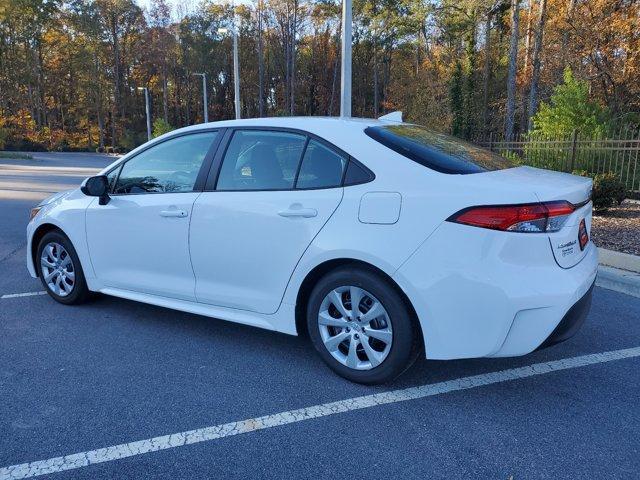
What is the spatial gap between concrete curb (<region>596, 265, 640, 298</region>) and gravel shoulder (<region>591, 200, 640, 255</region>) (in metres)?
1.12

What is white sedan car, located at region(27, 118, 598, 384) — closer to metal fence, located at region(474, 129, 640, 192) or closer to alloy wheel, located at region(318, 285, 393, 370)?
alloy wheel, located at region(318, 285, 393, 370)

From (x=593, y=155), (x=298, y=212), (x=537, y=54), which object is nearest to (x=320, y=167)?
(x=298, y=212)

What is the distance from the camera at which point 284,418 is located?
117 inches

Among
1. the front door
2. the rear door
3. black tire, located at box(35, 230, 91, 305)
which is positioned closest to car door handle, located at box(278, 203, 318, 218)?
the rear door

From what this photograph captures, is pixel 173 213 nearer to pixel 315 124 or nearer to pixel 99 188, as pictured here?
pixel 99 188

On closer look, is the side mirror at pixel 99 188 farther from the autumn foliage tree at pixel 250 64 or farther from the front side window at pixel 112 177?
the autumn foliage tree at pixel 250 64

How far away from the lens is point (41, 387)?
332 cm

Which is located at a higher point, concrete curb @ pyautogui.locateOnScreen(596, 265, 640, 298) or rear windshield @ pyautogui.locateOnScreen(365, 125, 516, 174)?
rear windshield @ pyautogui.locateOnScreen(365, 125, 516, 174)

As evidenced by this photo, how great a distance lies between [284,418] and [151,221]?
1.92 meters

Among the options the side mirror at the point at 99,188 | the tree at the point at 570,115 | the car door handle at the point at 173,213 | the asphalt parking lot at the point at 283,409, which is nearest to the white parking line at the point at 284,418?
the asphalt parking lot at the point at 283,409

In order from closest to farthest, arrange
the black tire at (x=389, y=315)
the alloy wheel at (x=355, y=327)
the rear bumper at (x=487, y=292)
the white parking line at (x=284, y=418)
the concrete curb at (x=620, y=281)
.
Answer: the white parking line at (x=284, y=418) < the rear bumper at (x=487, y=292) < the black tire at (x=389, y=315) < the alloy wheel at (x=355, y=327) < the concrete curb at (x=620, y=281)

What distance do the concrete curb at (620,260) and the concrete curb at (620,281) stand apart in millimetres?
148

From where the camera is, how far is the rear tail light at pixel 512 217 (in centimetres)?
281

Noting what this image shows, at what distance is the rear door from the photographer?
335cm
